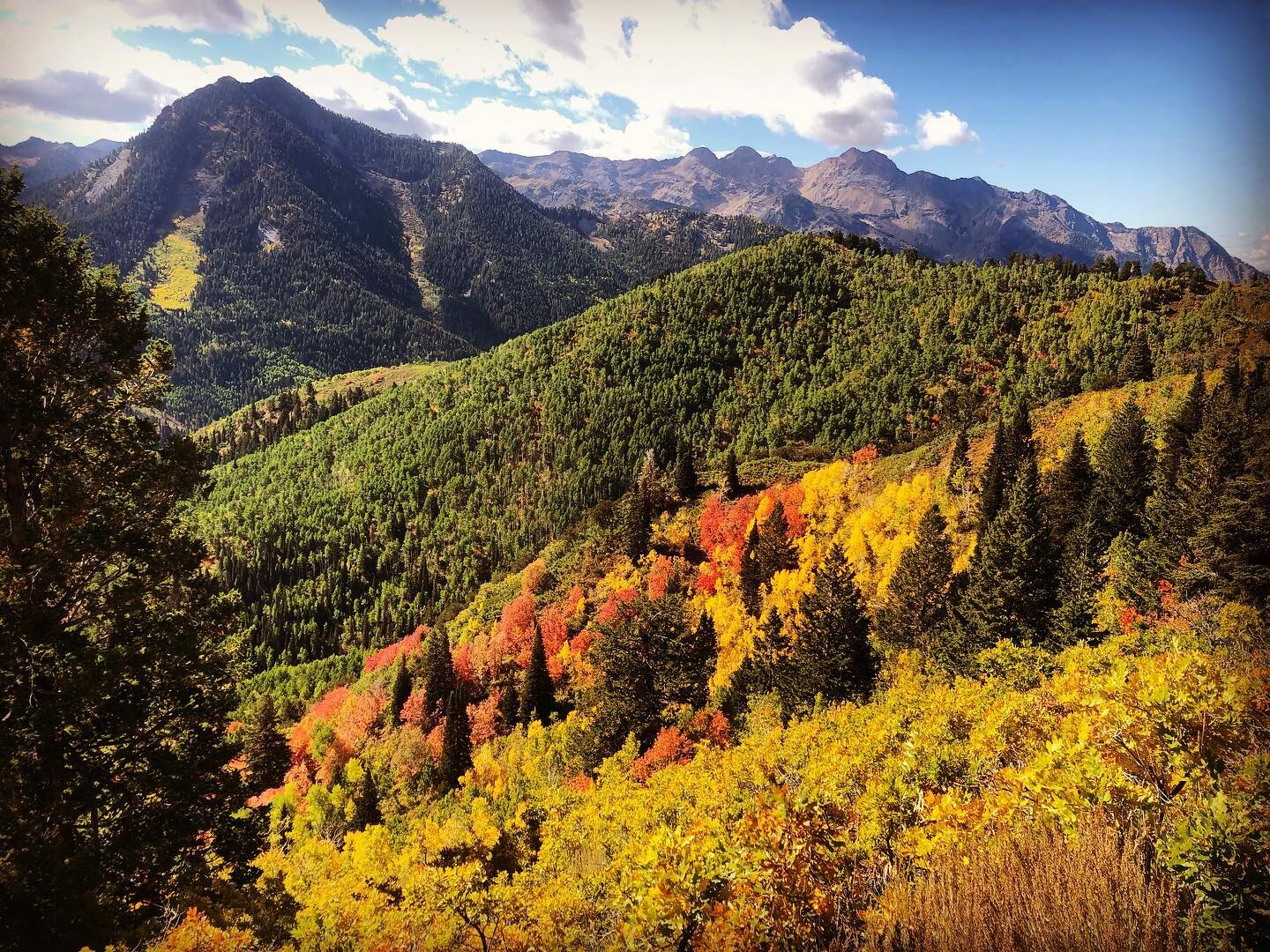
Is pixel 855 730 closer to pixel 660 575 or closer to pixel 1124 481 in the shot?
pixel 1124 481

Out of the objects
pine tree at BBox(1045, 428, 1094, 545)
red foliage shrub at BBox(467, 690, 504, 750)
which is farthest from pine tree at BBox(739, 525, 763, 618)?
red foliage shrub at BBox(467, 690, 504, 750)

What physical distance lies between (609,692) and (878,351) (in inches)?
6532

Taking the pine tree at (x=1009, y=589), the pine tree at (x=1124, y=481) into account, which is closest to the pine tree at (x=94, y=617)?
the pine tree at (x=1009, y=589)

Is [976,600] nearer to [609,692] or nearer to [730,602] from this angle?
[609,692]

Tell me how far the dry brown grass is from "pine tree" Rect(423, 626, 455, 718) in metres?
78.2

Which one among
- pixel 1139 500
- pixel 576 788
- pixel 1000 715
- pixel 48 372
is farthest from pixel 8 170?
pixel 1139 500

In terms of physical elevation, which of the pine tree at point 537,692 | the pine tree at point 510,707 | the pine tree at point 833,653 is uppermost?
the pine tree at point 833,653

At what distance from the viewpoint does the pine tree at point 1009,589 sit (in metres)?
39.6

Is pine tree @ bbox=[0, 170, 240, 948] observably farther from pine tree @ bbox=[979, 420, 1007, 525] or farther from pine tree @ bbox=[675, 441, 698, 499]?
pine tree @ bbox=[675, 441, 698, 499]

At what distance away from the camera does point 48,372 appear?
535 inches

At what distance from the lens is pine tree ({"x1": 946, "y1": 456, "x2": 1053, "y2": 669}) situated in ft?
130

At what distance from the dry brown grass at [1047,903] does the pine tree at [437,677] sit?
78191 millimetres

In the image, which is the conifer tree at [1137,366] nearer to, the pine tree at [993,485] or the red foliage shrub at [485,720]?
the pine tree at [993,485]

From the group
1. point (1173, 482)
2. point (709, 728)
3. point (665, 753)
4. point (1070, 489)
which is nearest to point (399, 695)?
point (709, 728)
